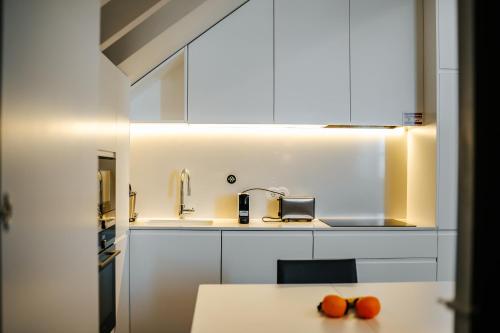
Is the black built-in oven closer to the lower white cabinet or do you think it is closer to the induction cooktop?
the lower white cabinet

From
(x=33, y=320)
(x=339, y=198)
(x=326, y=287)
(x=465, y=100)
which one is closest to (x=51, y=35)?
(x=33, y=320)

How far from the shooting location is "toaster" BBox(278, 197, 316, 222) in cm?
327

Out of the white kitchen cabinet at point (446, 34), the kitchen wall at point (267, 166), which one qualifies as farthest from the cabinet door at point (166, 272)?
the white kitchen cabinet at point (446, 34)

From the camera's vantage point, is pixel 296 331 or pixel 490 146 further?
pixel 296 331

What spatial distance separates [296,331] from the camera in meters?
1.28

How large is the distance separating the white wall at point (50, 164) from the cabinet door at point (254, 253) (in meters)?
1.43

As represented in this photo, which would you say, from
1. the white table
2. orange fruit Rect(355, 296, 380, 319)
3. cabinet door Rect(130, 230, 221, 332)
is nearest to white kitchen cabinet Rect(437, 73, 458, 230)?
the white table

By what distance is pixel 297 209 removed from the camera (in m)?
3.28

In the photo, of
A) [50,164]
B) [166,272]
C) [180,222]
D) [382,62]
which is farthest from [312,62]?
[50,164]

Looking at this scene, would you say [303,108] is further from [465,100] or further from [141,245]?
[465,100]

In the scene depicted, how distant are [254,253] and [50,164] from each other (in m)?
2.04

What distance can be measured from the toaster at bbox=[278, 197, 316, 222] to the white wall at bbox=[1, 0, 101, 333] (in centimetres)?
187

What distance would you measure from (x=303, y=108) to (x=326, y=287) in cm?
174

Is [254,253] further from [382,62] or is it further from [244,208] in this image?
[382,62]
